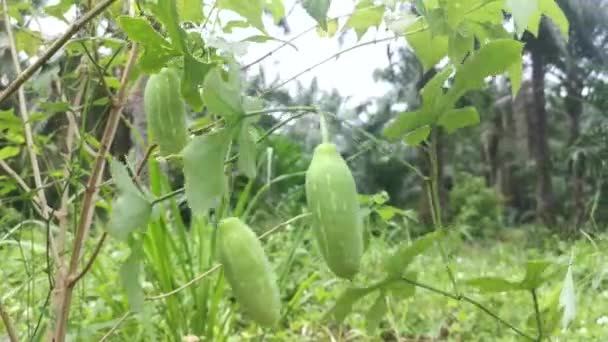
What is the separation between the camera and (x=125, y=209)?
18.0 inches

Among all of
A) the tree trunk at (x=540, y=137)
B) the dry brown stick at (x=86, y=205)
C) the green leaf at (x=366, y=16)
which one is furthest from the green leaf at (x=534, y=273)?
the tree trunk at (x=540, y=137)

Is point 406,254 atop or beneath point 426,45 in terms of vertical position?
beneath

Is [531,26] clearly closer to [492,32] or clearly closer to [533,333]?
[492,32]

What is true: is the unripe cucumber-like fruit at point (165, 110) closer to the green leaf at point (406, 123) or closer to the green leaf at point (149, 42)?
the green leaf at point (149, 42)

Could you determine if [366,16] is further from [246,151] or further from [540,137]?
[540,137]

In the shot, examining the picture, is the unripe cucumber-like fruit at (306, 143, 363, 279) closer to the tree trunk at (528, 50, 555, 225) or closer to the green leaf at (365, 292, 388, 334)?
the green leaf at (365, 292, 388, 334)

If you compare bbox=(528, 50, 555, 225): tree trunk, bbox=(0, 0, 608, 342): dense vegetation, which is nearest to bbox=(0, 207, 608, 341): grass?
bbox=(0, 0, 608, 342): dense vegetation

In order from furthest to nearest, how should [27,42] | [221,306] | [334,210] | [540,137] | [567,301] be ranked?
[540,137]
[221,306]
[27,42]
[567,301]
[334,210]

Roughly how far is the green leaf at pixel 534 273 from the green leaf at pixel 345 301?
0.41ft

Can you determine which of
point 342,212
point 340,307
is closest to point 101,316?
point 340,307

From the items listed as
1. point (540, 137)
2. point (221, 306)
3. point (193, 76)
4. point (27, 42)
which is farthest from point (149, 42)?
point (540, 137)

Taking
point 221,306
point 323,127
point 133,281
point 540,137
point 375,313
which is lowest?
point 540,137

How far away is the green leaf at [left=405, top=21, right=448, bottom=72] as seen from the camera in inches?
24.7

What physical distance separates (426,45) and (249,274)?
0.98 ft
